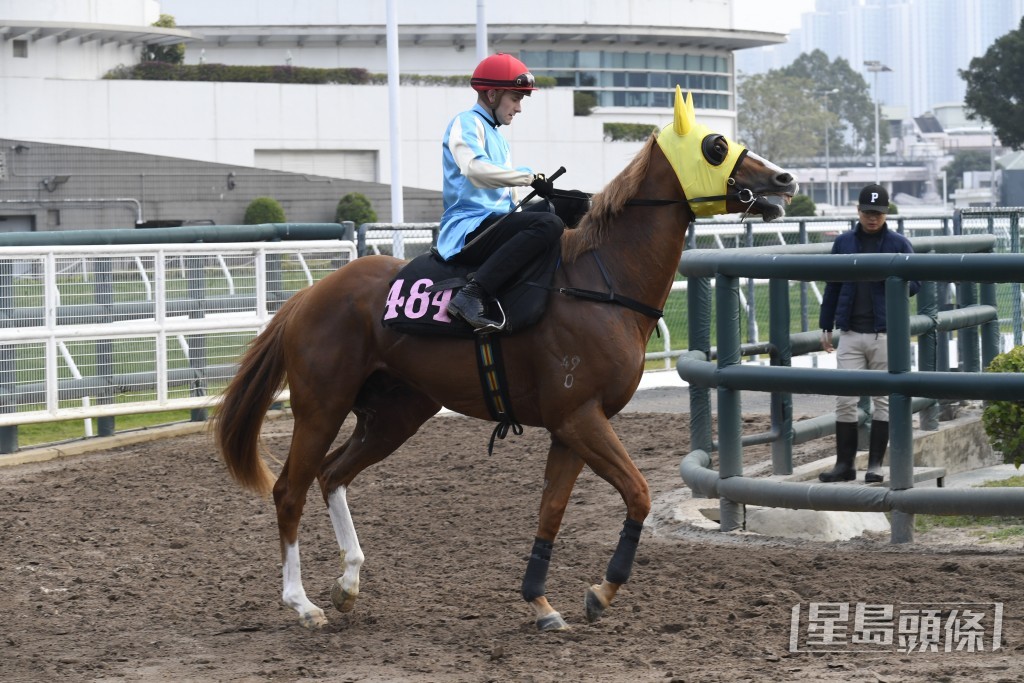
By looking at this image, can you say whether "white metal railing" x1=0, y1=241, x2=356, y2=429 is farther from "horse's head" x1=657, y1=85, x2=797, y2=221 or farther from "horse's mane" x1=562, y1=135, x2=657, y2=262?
"horse's head" x1=657, y1=85, x2=797, y2=221

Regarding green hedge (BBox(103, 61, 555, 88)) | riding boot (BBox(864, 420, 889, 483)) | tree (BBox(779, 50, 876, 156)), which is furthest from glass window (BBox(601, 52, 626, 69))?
tree (BBox(779, 50, 876, 156))

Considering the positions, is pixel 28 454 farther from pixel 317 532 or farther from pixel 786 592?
pixel 786 592

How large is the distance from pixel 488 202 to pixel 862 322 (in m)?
3.21

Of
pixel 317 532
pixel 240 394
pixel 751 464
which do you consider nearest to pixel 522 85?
pixel 240 394

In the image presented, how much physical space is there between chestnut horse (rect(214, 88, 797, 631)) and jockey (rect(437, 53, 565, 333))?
8.4 inches

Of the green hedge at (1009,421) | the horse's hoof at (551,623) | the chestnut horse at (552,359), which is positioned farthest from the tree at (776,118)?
the horse's hoof at (551,623)

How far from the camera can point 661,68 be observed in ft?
192

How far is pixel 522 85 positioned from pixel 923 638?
2830 millimetres

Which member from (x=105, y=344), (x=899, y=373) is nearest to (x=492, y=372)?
(x=899, y=373)

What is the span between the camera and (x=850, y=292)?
8.35 m

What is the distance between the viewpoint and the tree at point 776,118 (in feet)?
353

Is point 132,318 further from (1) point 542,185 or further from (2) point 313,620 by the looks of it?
(1) point 542,185

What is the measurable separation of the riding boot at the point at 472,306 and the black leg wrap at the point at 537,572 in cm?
96

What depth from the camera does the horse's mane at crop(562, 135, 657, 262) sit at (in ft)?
19.5
